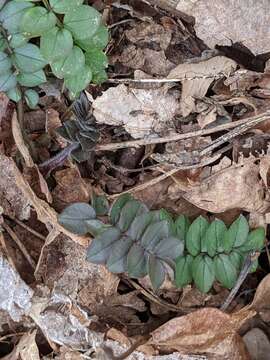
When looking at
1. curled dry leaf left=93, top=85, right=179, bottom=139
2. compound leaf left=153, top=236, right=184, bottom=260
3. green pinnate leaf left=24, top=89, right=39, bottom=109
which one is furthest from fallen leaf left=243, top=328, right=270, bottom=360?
green pinnate leaf left=24, top=89, right=39, bottom=109

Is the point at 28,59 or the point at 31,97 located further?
the point at 31,97

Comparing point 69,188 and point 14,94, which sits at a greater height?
point 14,94

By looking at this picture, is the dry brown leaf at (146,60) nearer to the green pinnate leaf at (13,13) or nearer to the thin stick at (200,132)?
the thin stick at (200,132)

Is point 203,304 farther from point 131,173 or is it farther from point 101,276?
point 131,173

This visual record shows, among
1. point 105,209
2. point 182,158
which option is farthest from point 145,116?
point 105,209

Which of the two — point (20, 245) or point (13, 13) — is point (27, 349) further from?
point (13, 13)

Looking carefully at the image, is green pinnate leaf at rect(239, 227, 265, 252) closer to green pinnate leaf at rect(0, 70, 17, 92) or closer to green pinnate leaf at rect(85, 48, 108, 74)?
green pinnate leaf at rect(85, 48, 108, 74)

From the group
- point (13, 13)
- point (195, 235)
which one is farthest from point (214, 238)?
point (13, 13)
